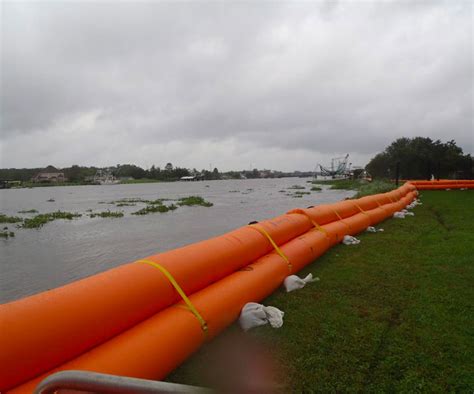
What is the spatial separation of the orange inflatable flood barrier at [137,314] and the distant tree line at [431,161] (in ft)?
142

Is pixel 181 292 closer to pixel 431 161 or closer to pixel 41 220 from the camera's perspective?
pixel 41 220

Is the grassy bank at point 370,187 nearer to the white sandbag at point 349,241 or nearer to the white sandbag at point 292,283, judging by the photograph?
the white sandbag at point 349,241

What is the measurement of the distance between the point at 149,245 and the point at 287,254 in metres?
7.49

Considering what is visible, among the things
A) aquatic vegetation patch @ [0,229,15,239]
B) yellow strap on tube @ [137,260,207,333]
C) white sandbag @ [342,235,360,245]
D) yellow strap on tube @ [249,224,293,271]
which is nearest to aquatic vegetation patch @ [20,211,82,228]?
A: aquatic vegetation patch @ [0,229,15,239]

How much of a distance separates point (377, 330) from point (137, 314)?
242cm

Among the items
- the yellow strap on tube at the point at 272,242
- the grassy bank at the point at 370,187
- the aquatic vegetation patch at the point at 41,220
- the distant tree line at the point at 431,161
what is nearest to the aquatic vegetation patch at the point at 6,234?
the aquatic vegetation patch at the point at 41,220

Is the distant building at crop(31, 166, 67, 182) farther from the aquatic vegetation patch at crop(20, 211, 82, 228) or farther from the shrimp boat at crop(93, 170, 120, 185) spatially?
the aquatic vegetation patch at crop(20, 211, 82, 228)

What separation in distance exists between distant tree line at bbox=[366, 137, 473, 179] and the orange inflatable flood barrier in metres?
43.4

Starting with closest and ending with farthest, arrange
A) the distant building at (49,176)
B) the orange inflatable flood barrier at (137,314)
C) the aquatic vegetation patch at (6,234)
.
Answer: the orange inflatable flood barrier at (137,314) → the aquatic vegetation patch at (6,234) → the distant building at (49,176)

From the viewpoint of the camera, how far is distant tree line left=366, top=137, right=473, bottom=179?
135 feet

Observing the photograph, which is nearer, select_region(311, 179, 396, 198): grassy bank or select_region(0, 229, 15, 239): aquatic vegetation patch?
select_region(0, 229, 15, 239): aquatic vegetation patch

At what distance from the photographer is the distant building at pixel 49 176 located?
111 metres

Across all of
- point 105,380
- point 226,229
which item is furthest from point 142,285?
point 226,229

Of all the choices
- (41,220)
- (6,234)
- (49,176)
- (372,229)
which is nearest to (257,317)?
(372,229)
